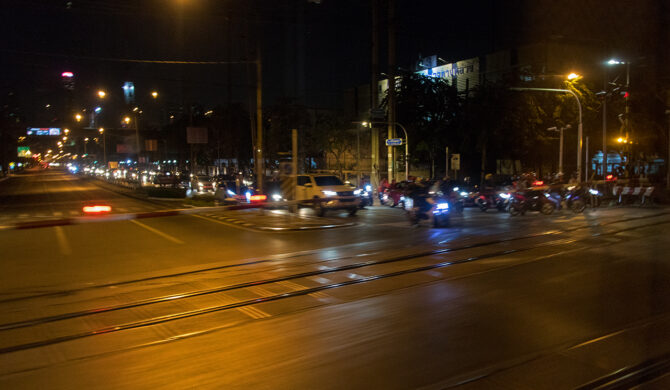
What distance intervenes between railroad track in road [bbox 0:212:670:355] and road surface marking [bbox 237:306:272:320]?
6 cm

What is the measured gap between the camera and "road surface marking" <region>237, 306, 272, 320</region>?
22.4ft

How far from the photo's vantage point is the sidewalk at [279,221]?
17.2m

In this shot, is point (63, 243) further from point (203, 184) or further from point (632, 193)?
point (203, 184)

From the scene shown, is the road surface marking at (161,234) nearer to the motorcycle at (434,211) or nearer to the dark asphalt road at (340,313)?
the dark asphalt road at (340,313)

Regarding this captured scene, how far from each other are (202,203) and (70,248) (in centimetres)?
1321

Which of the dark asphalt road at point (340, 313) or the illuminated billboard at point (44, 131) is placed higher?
the illuminated billboard at point (44, 131)

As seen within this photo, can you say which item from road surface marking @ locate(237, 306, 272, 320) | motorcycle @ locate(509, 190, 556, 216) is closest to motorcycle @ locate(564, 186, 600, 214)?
motorcycle @ locate(509, 190, 556, 216)

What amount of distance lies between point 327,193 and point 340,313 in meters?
14.4

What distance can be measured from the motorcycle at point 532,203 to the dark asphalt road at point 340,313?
6707 millimetres

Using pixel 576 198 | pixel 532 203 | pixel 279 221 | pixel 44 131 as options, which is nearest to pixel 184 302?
pixel 279 221

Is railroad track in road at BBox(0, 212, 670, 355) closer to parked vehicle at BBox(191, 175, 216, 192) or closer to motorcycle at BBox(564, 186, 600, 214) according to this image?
motorcycle at BBox(564, 186, 600, 214)

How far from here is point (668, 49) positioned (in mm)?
30188

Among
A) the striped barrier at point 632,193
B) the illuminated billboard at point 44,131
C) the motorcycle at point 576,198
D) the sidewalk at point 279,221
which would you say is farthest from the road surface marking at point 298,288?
the illuminated billboard at point 44,131

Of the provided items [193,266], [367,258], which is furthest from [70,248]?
[367,258]
